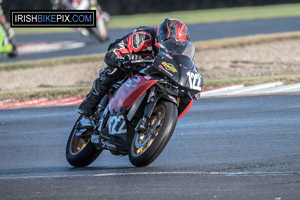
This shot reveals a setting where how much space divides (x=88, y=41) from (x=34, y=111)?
12.4 meters

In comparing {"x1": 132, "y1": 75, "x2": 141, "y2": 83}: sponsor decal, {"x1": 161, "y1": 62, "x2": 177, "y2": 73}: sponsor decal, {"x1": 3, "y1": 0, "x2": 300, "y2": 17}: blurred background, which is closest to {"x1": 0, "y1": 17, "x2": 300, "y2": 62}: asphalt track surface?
{"x1": 3, "y1": 0, "x2": 300, "y2": 17}: blurred background

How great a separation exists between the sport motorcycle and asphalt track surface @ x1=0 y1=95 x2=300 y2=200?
0.27m

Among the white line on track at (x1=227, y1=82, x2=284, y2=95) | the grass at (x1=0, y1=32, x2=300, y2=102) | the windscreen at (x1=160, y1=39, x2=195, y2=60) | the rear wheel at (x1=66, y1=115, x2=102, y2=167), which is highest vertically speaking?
the windscreen at (x1=160, y1=39, x2=195, y2=60)

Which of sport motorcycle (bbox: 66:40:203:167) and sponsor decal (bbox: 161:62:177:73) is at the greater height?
sponsor decal (bbox: 161:62:177:73)

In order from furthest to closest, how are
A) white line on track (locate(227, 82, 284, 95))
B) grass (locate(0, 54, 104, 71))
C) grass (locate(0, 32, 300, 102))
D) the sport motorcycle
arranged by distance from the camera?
grass (locate(0, 54, 104, 71)) → grass (locate(0, 32, 300, 102)) → white line on track (locate(227, 82, 284, 95)) → the sport motorcycle

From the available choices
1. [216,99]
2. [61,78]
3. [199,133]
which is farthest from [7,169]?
[61,78]

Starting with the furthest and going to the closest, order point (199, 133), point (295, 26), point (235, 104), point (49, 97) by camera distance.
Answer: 1. point (295, 26)
2. point (49, 97)
3. point (235, 104)
4. point (199, 133)

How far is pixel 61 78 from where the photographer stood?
15.9 meters


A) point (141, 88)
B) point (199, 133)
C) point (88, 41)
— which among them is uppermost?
point (141, 88)

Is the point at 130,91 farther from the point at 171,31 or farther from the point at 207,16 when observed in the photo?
the point at 207,16

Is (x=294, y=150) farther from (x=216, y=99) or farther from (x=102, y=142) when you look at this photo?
(x=216, y=99)

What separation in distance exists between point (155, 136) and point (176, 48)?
35.8 inches

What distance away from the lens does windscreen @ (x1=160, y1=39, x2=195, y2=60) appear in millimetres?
6445

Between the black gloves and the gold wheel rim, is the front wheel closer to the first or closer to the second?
the gold wheel rim
